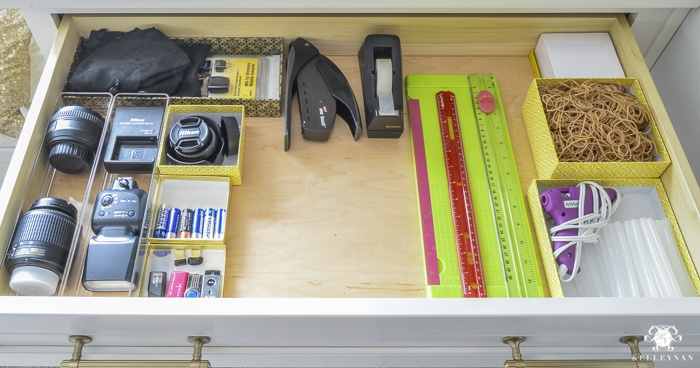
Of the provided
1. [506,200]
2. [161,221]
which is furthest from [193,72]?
[506,200]

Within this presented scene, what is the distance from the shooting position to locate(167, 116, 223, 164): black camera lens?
2.90 ft

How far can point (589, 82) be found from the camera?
995mm

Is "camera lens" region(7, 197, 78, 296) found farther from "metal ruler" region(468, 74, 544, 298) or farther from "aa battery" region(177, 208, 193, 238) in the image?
"metal ruler" region(468, 74, 544, 298)

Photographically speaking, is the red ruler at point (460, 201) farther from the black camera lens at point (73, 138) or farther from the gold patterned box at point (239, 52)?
the black camera lens at point (73, 138)

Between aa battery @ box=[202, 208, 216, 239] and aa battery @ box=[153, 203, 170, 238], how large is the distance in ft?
0.22

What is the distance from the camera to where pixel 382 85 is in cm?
99

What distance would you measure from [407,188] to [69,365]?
2.12ft

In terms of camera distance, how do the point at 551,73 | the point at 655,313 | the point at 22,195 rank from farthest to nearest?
the point at 551,73
the point at 22,195
the point at 655,313

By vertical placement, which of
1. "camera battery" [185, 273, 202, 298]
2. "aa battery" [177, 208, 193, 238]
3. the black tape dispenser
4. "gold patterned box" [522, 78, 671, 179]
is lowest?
"camera battery" [185, 273, 202, 298]

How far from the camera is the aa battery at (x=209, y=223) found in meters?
0.85

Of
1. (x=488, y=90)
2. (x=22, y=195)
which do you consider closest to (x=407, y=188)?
(x=488, y=90)

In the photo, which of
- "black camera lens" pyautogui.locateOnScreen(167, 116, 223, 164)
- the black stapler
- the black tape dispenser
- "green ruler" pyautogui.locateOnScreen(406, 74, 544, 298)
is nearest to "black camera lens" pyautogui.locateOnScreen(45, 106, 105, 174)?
"black camera lens" pyautogui.locateOnScreen(167, 116, 223, 164)

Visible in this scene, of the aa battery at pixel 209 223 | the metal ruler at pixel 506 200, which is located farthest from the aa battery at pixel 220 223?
the metal ruler at pixel 506 200

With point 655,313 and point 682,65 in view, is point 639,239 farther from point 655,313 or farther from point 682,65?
point 682,65
